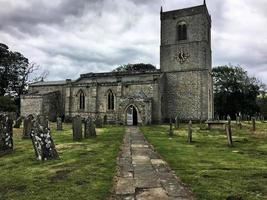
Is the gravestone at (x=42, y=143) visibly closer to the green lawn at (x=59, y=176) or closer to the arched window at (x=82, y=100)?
the green lawn at (x=59, y=176)

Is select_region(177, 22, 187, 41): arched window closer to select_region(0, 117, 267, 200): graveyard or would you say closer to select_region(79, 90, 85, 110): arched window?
select_region(79, 90, 85, 110): arched window

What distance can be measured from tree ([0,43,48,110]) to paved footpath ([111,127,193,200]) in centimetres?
5322

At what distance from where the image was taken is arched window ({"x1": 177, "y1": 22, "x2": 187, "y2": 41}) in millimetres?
40688

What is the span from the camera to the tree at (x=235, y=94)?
2277 inches

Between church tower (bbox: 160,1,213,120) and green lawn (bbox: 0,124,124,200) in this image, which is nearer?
green lawn (bbox: 0,124,124,200)

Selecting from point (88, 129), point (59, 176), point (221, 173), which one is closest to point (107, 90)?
point (88, 129)

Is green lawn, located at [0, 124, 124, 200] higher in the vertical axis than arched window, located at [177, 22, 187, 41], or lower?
lower

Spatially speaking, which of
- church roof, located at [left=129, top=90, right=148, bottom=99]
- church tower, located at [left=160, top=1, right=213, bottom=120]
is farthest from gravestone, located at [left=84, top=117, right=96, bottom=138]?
church tower, located at [left=160, top=1, right=213, bottom=120]

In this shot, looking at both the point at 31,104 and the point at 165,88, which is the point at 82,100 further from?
the point at 165,88

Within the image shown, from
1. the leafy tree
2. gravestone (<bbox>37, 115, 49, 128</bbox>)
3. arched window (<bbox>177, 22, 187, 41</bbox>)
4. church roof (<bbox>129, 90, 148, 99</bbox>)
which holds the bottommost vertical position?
gravestone (<bbox>37, 115, 49, 128</bbox>)

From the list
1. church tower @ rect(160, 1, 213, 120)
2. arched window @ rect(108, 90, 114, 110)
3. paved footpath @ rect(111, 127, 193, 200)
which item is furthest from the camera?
arched window @ rect(108, 90, 114, 110)

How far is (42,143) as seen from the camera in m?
10.3

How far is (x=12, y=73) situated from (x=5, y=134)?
2042 inches

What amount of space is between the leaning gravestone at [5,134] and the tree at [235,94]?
166 feet
